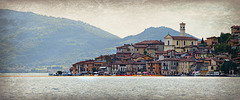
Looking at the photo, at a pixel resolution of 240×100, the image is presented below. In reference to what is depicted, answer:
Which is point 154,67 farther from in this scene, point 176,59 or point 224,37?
point 224,37

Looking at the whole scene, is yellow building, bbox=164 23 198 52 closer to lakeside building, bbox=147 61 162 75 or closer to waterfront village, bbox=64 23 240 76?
waterfront village, bbox=64 23 240 76

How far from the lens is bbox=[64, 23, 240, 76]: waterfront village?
9819 centimetres

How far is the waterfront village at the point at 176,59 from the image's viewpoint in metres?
98.2

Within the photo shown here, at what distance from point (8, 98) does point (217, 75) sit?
217 feet

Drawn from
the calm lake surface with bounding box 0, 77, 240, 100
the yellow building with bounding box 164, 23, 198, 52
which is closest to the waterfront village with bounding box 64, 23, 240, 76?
the yellow building with bounding box 164, 23, 198, 52

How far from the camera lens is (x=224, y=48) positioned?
103438 millimetres

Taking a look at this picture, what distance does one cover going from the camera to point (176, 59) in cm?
10356

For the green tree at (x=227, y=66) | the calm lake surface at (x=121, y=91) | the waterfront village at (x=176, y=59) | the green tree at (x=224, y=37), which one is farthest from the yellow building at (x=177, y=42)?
the calm lake surface at (x=121, y=91)

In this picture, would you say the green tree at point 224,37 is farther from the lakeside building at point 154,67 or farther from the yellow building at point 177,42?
the lakeside building at point 154,67

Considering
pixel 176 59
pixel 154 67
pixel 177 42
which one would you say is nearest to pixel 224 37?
pixel 177 42

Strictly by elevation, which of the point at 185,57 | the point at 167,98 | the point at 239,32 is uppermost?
the point at 239,32

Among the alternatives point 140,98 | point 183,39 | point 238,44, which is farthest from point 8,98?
point 183,39

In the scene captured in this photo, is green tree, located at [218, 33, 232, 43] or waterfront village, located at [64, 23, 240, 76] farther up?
green tree, located at [218, 33, 232, 43]

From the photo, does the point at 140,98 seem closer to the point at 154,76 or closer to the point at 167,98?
the point at 167,98
